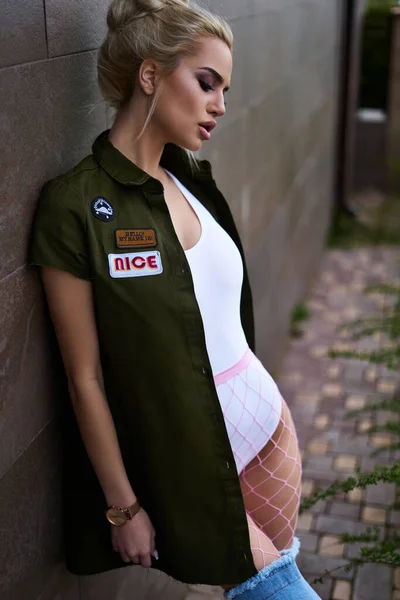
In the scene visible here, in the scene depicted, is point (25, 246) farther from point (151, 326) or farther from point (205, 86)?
point (205, 86)

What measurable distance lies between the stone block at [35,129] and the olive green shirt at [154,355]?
0.05 metres

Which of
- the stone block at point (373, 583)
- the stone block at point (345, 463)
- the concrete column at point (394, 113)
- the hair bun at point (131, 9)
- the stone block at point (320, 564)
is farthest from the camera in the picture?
the concrete column at point (394, 113)

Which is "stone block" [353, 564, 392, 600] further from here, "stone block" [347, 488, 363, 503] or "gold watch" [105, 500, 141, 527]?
"gold watch" [105, 500, 141, 527]

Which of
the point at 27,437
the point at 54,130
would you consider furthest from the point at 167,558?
the point at 54,130

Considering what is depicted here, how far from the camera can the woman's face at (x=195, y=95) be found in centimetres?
197

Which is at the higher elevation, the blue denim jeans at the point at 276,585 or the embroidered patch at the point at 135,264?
the embroidered patch at the point at 135,264

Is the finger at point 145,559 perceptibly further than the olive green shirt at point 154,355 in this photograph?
Yes

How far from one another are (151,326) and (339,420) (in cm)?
307

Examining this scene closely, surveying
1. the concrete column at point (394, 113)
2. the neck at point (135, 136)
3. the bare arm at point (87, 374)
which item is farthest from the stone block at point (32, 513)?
the concrete column at point (394, 113)

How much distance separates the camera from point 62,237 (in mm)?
1844

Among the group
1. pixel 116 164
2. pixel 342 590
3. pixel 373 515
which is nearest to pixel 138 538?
pixel 116 164

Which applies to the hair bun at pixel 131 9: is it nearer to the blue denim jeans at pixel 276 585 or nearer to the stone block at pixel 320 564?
the blue denim jeans at pixel 276 585

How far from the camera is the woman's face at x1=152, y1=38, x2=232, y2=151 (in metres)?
1.97

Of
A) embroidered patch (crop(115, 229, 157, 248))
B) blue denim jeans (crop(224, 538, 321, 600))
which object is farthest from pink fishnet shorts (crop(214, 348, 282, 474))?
embroidered patch (crop(115, 229, 157, 248))
